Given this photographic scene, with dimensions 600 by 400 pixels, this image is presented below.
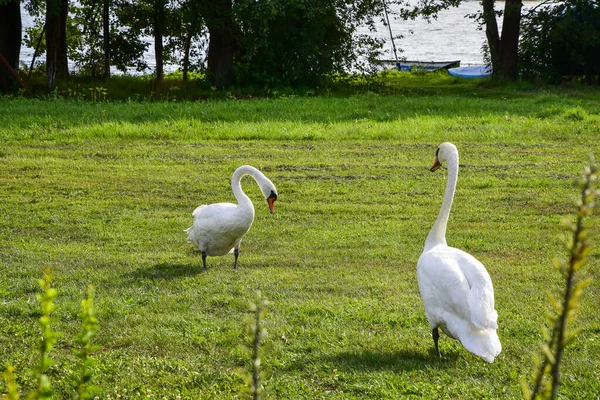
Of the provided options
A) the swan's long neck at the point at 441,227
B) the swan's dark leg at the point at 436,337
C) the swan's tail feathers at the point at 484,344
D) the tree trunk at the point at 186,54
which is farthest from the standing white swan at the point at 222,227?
the tree trunk at the point at 186,54

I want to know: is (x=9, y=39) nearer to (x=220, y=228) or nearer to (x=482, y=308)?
(x=220, y=228)

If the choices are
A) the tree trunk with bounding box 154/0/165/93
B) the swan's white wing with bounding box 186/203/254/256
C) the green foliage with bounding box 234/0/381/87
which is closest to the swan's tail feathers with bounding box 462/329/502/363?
the swan's white wing with bounding box 186/203/254/256

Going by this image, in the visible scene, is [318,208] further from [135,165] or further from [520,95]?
[520,95]

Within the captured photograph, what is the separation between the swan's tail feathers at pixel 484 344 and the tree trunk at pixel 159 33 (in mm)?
19255

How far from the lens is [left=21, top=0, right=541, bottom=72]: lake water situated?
136ft

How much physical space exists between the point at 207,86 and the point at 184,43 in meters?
3.72

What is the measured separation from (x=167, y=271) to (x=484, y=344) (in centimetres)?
371

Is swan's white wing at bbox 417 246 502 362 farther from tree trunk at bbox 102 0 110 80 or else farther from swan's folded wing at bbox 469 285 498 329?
tree trunk at bbox 102 0 110 80

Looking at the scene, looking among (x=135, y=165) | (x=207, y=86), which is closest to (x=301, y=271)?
(x=135, y=165)

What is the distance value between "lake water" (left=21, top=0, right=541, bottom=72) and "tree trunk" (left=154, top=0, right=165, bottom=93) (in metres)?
7.83

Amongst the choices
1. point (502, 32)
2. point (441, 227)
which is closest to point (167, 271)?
point (441, 227)

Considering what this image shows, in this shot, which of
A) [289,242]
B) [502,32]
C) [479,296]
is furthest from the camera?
[502,32]

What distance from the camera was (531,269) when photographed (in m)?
7.90

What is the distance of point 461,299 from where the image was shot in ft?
17.1
